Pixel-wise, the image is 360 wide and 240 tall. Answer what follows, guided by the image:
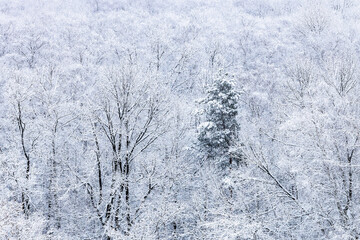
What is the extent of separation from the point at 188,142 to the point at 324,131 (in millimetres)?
14409

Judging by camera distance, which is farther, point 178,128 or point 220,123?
point 178,128

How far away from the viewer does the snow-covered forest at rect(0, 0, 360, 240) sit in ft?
36.8

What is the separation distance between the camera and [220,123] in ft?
65.3

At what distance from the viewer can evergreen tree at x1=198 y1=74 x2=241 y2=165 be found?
19516mm

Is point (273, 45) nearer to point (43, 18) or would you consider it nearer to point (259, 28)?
point (259, 28)

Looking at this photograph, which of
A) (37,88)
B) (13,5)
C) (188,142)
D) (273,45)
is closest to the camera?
(37,88)

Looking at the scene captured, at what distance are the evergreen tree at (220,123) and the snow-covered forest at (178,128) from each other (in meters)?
0.10

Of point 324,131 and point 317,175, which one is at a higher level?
point 324,131

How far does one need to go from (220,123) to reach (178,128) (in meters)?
4.32

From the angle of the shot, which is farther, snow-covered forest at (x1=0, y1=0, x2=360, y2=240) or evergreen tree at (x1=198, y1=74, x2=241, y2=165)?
evergreen tree at (x1=198, y1=74, x2=241, y2=165)

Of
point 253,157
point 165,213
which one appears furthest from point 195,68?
point 253,157

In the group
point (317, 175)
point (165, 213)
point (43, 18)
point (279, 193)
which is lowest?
point (165, 213)

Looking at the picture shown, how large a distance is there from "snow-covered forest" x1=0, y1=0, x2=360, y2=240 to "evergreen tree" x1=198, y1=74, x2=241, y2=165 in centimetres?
10

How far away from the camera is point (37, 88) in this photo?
2095 centimetres
